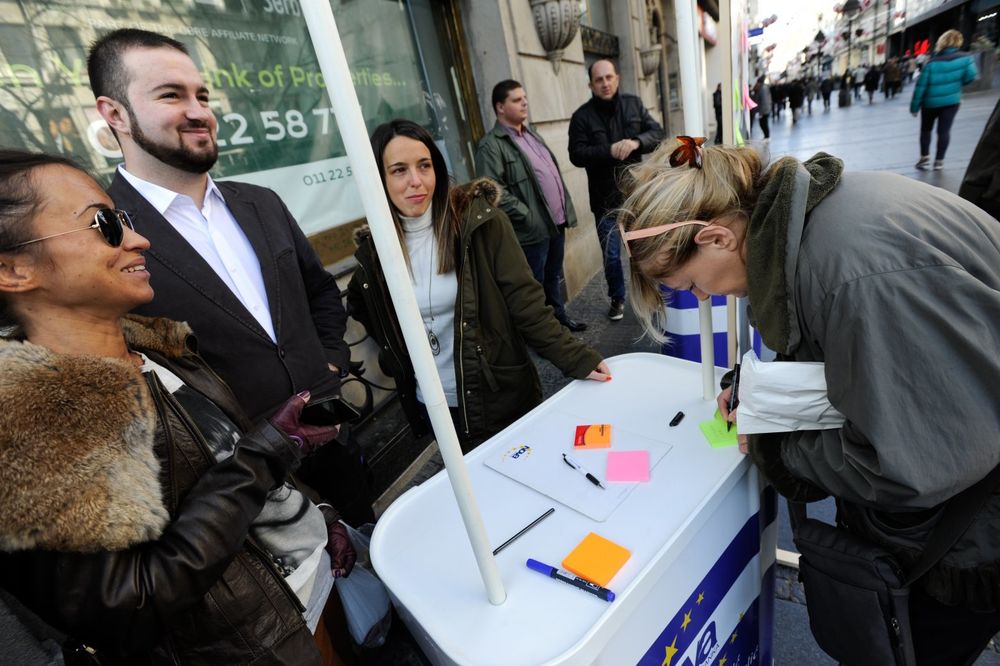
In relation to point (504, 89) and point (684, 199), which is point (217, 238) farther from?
point (504, 89)

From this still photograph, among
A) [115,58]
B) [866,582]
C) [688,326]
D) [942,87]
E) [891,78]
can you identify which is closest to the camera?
[866,582]

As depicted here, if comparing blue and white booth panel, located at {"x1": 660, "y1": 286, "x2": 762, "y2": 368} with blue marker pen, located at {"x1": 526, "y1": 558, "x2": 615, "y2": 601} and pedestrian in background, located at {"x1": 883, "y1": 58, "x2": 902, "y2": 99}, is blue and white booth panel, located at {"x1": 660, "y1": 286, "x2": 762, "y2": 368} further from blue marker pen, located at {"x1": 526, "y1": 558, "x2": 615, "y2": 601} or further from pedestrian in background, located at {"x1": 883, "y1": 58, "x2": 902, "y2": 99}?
pedestrian in background, located at {"x1": 883, "y1": 58, "x2": 902, "y2": 99}

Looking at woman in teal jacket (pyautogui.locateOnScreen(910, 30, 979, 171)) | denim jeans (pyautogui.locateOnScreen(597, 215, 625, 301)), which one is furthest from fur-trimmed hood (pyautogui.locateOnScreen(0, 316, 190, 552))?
woman in teal jacket (pyautogui.locateOnScreen(910, 30, 979, 171))

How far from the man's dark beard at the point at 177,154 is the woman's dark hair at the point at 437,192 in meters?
0.56

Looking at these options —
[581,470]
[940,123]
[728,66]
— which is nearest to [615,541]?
[581,470]

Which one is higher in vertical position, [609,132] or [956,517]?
[609,132]

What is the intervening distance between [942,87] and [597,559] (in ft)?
27.0

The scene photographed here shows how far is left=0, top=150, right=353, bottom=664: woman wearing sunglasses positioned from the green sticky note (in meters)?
0.96

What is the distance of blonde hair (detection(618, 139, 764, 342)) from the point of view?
106cm

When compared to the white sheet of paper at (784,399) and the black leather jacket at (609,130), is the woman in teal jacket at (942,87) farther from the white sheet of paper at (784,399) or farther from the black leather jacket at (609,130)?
the white sheet of paper at (784,399)

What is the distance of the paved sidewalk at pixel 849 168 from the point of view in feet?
5.69

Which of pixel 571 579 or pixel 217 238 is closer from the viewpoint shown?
pixel 571 579

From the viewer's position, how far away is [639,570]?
0.93 meters

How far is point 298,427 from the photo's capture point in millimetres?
1176
